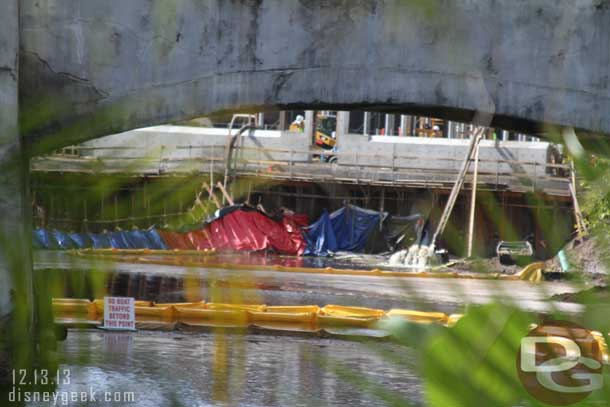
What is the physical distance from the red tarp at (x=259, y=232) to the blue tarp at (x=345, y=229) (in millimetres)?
661

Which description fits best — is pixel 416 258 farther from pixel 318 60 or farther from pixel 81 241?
pixel 81 241

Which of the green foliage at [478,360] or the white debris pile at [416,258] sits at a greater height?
the green foliage at [478,360]

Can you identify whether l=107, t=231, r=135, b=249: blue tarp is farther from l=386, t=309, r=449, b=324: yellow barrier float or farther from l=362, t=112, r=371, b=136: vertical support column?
l=362, t=112, r=371, b=136: vertical support column

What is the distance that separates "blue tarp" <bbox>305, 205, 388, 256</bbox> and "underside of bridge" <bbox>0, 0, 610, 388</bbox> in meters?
28.6

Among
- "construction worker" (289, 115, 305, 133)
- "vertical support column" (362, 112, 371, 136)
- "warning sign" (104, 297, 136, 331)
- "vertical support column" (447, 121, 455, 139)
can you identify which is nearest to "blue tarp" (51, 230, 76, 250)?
"warning sign" (104, 297, 136, 331)

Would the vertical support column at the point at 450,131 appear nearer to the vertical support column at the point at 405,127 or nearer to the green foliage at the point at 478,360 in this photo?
the vertical support column at the point at 405,127

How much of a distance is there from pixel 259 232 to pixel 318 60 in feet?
90.6

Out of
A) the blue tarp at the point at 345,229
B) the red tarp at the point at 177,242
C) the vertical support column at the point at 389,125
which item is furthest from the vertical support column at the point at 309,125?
the red tarp at the point at 177,242

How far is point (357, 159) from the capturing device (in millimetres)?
39125

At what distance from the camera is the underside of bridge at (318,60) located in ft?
23.9

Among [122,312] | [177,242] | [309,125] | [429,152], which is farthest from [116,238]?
[309,125]

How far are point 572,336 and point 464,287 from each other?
0.55 ft

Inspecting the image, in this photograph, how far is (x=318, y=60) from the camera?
7555mm

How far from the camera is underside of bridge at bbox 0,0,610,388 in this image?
287 inches
